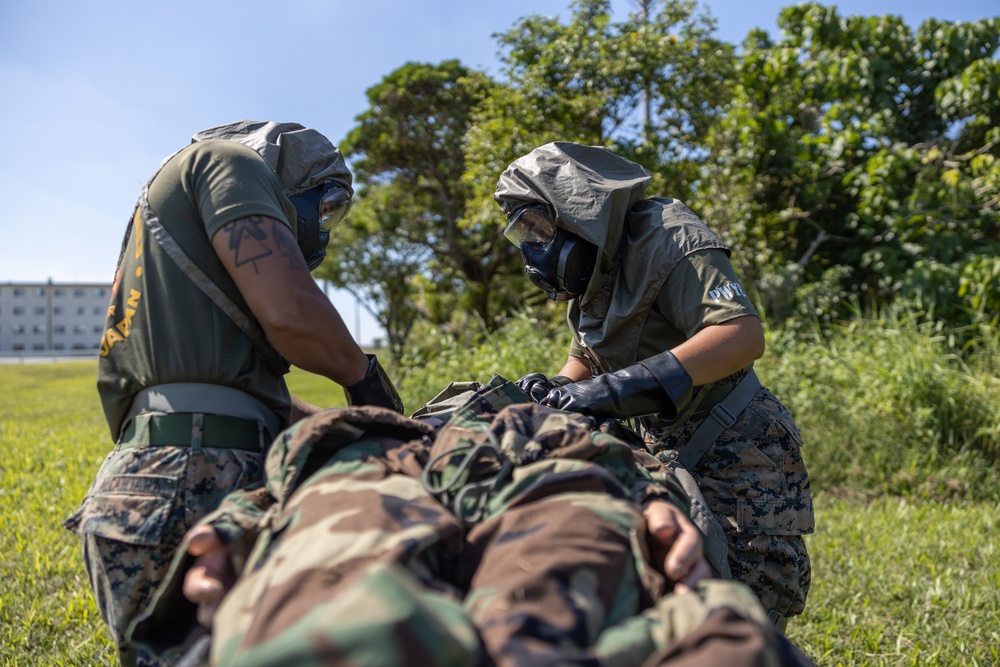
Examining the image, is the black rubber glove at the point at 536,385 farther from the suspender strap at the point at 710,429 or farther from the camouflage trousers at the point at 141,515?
the camouflage trousers at the point at 141,515

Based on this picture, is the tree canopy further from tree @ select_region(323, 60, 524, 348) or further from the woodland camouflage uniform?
the woodland camouflage uniform

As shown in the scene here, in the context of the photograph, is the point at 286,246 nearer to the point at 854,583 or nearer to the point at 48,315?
the point at 854,583

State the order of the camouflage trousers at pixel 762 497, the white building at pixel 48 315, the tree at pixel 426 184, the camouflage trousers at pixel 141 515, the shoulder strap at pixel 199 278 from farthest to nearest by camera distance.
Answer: the white building at pixel 48 315
the tree at pixel 426 184
the camouflage trousers at pixel 762 497
the shoulder strap at pixel 199 278
the camouflage trousers at pixel 141 515

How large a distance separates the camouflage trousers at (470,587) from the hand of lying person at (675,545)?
36 mm

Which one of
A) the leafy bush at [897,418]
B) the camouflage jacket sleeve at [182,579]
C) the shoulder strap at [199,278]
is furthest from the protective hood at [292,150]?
the leafy bush at [897,418]

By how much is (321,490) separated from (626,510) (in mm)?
530

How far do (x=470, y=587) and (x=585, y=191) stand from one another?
Result: 1.38m

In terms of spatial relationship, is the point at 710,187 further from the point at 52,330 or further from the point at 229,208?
the point at 52,330

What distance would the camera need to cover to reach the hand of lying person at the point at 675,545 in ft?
4.14

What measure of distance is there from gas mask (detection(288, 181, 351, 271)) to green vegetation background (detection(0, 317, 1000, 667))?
234 centimetres

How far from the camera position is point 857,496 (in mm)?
6191

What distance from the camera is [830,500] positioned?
601 centimetres

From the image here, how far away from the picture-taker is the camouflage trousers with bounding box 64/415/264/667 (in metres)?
1.63

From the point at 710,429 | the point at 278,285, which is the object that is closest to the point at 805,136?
the point at 710,429
